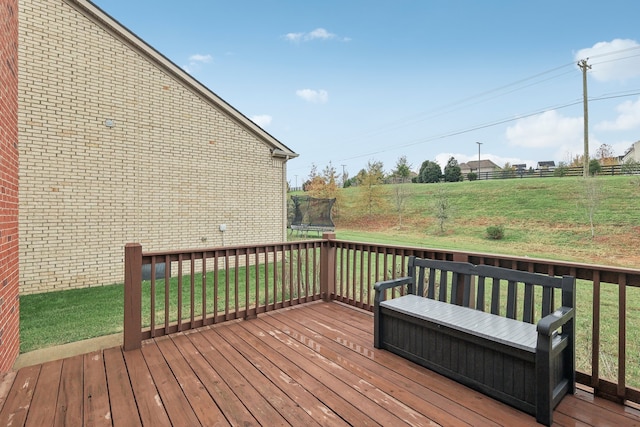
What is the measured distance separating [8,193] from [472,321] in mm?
4138

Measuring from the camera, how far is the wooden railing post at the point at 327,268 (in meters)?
4.48

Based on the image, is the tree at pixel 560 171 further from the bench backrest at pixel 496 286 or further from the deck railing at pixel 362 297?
the bench backrest at pixel 496 286

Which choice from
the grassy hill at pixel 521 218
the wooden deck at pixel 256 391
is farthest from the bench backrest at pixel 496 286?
the grassy hill at pixel 521 218

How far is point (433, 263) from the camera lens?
306 centimetres

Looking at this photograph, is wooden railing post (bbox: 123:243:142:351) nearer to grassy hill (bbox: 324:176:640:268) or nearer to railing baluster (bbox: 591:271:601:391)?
railing baluster (bbox: 591:271:601:391)

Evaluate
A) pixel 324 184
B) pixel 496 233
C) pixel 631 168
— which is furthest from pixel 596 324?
pixel 631 168

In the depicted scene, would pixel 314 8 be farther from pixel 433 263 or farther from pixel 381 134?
pixel 381 134

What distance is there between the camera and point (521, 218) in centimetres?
1675

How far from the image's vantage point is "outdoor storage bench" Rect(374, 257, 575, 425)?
1.92 meters

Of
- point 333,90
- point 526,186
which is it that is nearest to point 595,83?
point 526,186

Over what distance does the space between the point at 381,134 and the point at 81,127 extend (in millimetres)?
31493

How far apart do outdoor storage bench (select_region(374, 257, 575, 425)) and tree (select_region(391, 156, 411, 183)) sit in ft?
71.6

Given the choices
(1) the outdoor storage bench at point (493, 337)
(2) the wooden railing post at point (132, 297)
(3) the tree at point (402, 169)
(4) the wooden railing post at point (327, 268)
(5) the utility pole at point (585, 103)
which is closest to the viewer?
(1) the outdoor storage bench at point (493, 337)

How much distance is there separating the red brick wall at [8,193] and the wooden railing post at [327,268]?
10.7 ft
